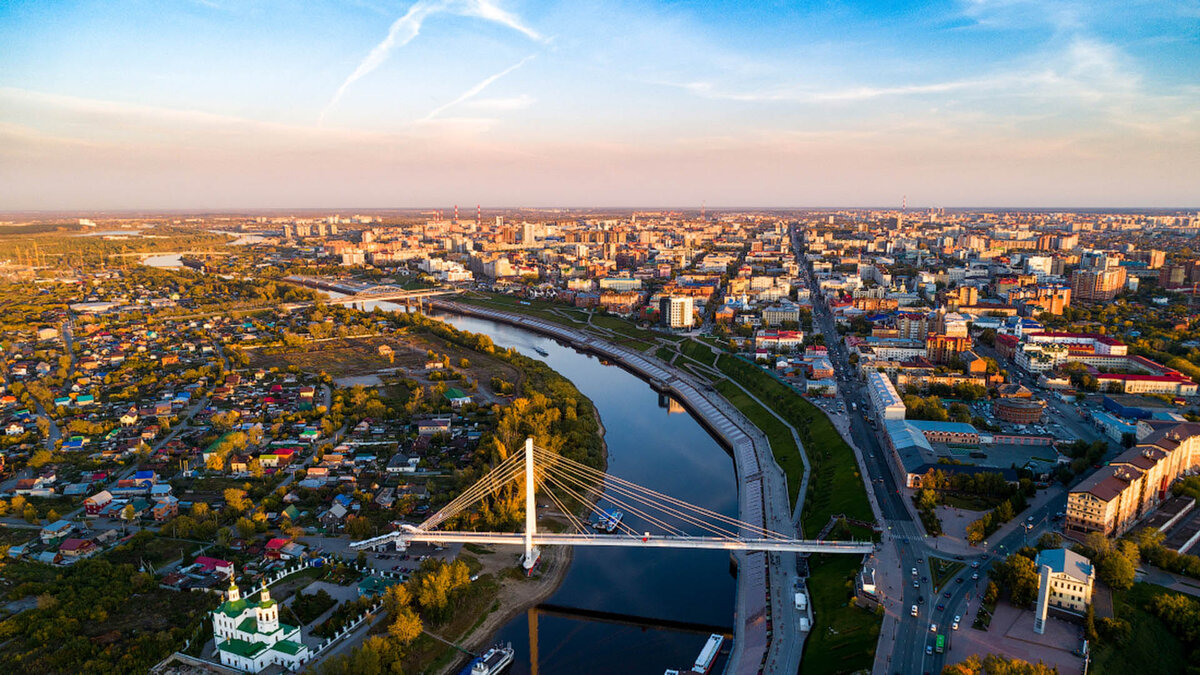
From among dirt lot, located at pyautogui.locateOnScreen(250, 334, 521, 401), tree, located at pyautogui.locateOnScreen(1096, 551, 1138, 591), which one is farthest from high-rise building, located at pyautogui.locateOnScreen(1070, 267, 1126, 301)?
tree, located at pyautogui.locateOnScreen(1096, 551, 1138, 591)

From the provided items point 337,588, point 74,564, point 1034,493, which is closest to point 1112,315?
point 1034,493

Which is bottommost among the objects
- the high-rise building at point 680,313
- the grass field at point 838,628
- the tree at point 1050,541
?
the grass field at point 838,628

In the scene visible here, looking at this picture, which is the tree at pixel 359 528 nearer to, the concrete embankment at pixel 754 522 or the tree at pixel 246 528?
the tree at pixel 246 528

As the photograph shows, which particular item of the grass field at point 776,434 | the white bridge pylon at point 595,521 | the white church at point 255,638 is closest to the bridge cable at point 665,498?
the white bridge pylon at point 595,521

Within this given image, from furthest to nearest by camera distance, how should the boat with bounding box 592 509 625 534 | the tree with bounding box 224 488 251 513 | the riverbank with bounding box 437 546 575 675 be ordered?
the boat with bounding box 592 509 625 534 → the tree with bounding box 224 488 251 513 → the riverbank with bounding box 437 546 575 675

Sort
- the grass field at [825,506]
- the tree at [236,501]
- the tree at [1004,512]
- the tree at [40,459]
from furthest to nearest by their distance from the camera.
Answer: the tree at [40,459] → the tree at [236,501] → the tree at [1004,512] → the grass field at [825,506]

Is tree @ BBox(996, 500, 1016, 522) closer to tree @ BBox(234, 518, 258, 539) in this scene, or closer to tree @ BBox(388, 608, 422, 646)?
tree @ BBox(388, 608, 422, 646)

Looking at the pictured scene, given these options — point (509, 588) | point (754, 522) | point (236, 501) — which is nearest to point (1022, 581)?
point (754, 522)

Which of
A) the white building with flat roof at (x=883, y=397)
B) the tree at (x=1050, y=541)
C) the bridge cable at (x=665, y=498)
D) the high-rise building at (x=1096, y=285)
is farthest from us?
the high-rise building at (x=1096, y=285)
